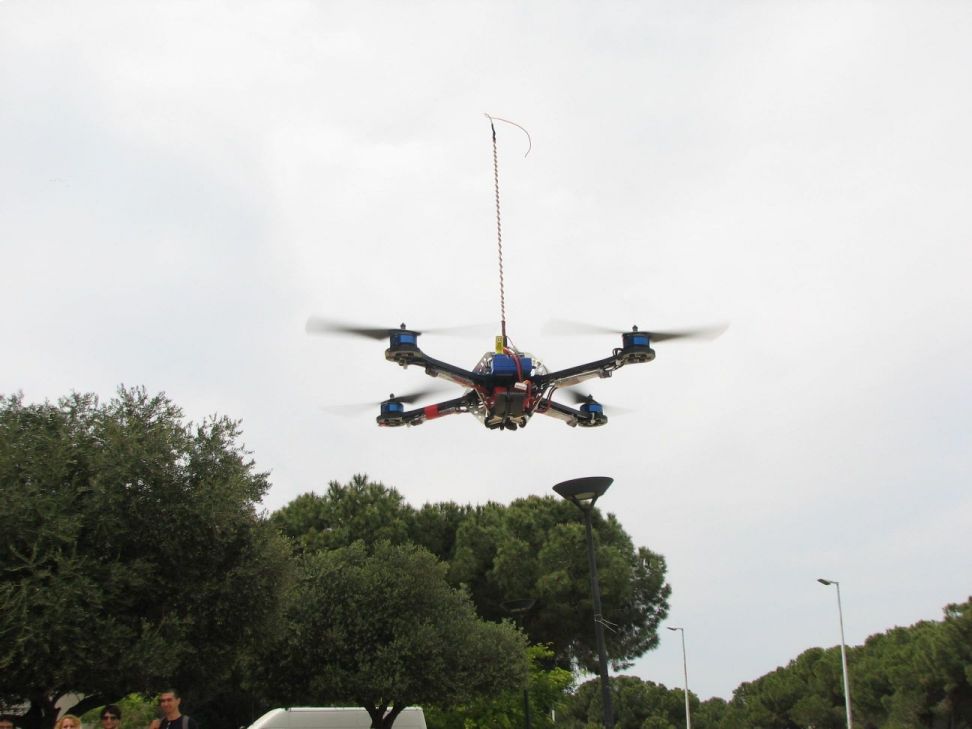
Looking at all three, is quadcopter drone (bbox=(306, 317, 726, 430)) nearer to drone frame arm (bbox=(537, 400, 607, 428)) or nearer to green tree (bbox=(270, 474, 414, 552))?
drone frame arm (bbox=(537, 400, 607, 428))

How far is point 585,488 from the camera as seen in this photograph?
1792cm

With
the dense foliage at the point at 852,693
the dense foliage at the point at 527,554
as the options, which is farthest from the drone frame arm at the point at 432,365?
the dense foliage at the point at 527,554

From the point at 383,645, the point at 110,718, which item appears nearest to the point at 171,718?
the point at 110,718

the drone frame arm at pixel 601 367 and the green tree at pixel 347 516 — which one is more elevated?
the green tree at pixel 347 516

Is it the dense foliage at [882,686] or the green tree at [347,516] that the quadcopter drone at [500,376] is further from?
the dense foliage at [882,686]

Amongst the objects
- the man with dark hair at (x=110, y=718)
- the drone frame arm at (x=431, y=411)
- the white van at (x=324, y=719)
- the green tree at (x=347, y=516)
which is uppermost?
the green tree at (x=347, y=516)

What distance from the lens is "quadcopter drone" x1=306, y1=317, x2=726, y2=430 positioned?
18.6m

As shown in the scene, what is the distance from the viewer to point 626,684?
248 ft

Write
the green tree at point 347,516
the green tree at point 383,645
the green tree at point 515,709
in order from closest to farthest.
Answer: the green tree at point 383,645
the green tree at point 515,709
the green tree at point 347,516

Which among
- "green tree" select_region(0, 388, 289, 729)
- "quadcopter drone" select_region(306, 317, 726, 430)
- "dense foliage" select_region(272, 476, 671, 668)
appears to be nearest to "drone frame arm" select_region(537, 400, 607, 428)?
"quadcopter drone" select_region(306, 317, 726, 430)

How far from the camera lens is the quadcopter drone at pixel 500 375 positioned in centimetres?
1861

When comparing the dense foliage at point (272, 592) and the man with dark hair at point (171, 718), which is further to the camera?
the dense foliage at point (272, 592)

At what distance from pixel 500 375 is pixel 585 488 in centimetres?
290

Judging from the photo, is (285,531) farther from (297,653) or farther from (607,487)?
(607,487)
